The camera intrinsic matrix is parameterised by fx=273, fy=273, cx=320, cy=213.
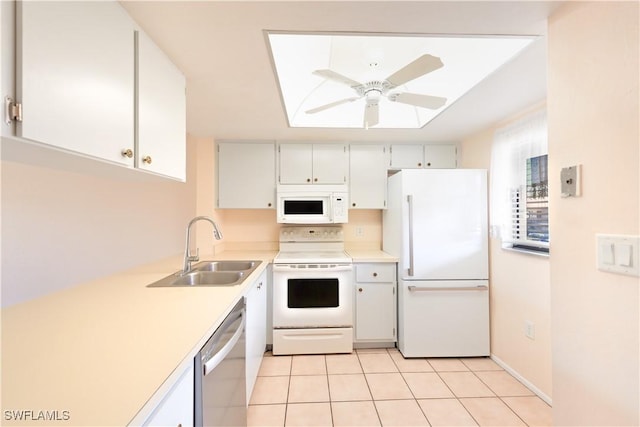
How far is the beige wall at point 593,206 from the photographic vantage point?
791mm

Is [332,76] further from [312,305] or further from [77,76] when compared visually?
[312,305]

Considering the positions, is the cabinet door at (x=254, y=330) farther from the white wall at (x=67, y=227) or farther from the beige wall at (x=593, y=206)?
the beige wall at (x=593, y=206)

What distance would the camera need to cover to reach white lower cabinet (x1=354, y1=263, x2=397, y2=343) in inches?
102

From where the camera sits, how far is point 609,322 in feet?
2.78

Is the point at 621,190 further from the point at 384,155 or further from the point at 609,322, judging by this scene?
the point at 384,155

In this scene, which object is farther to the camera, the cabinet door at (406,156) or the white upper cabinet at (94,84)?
the cabinet door at (406,156)

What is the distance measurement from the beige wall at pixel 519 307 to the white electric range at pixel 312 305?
Result: 127 cm

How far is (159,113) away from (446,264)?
94.0 inches

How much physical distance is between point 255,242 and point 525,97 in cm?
277

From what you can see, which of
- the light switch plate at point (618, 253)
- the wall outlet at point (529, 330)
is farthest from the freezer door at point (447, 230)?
the light switch plate at point (618, 253)

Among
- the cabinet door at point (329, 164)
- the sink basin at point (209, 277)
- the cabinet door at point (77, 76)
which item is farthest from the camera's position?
the cabinet door at point (329, 164)

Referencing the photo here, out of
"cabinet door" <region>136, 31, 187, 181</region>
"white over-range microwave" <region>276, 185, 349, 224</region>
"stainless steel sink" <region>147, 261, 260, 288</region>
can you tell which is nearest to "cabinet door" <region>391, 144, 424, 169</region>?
"white over-range microwave" <region>276, 185, 349, 224</region>

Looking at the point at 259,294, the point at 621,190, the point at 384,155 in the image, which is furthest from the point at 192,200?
the point at 621,190

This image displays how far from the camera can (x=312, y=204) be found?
284cm
